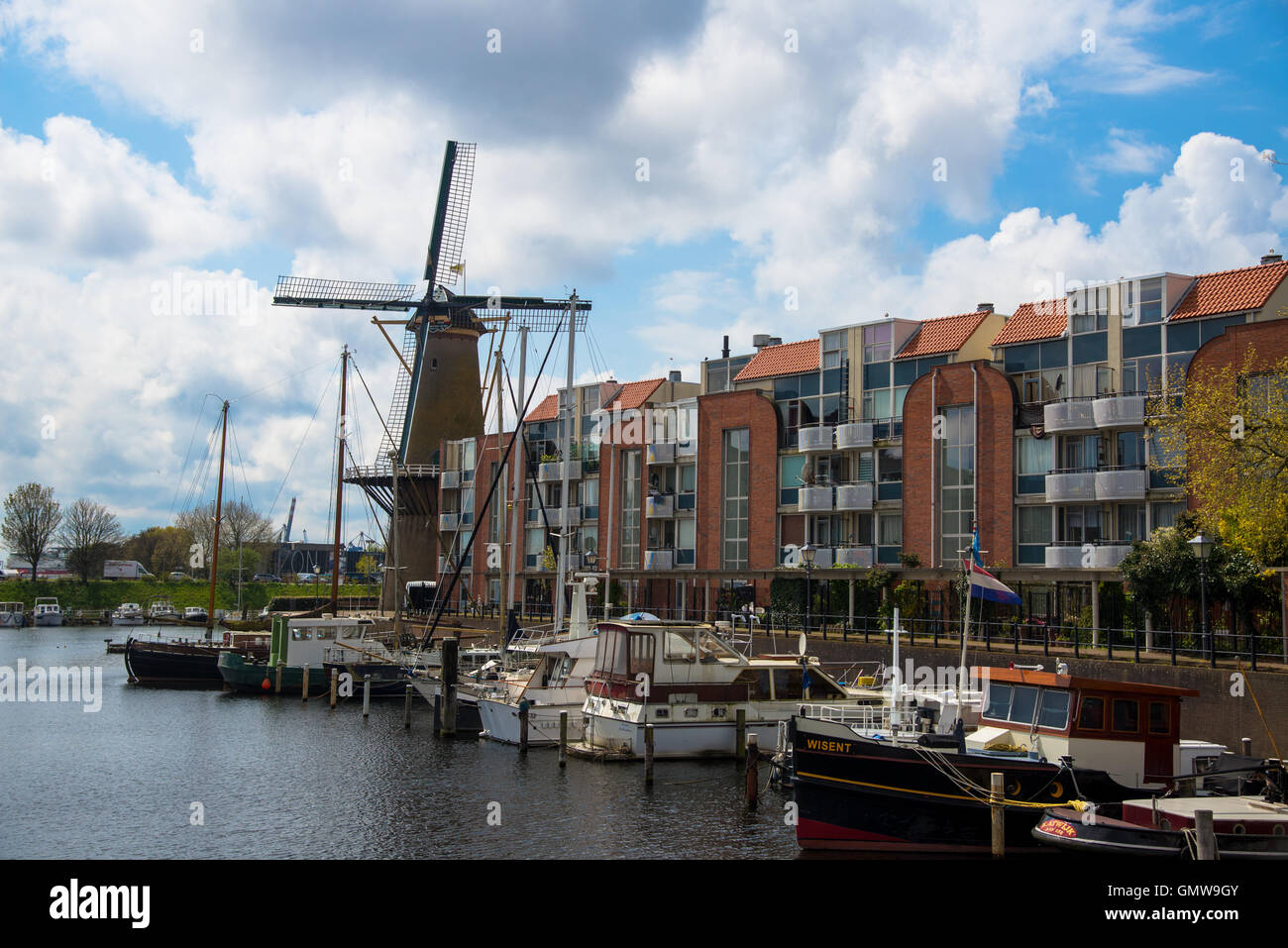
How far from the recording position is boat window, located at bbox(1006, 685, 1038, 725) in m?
25.3

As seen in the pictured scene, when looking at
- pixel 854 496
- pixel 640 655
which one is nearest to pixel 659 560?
pixel 854 496

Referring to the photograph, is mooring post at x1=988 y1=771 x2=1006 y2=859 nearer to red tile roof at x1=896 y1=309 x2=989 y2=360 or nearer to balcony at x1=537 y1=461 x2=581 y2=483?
red tile roof at x1=896 y1=309 x2=989 y2=360

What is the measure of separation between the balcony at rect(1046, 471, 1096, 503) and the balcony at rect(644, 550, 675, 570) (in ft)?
81.4

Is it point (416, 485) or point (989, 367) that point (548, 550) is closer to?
point (416, 485)

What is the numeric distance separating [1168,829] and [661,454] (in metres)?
51.5

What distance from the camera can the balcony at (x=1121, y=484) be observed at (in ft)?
154

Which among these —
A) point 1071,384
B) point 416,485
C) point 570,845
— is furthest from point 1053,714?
point 416,485

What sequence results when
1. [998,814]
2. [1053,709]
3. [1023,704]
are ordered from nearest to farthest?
1. [998,814]
2. [1053,709]
3. [1023,704]

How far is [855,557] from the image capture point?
5762 cm

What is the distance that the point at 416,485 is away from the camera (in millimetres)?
90000

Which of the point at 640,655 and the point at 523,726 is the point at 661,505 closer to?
the point at 523,726

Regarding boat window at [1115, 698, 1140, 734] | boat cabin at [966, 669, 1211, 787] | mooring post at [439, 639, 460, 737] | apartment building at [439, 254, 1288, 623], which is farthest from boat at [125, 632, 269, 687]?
boat window at [1115, 698, 1140, 734]

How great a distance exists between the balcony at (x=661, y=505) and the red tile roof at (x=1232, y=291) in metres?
30.8

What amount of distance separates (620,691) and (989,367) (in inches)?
990
